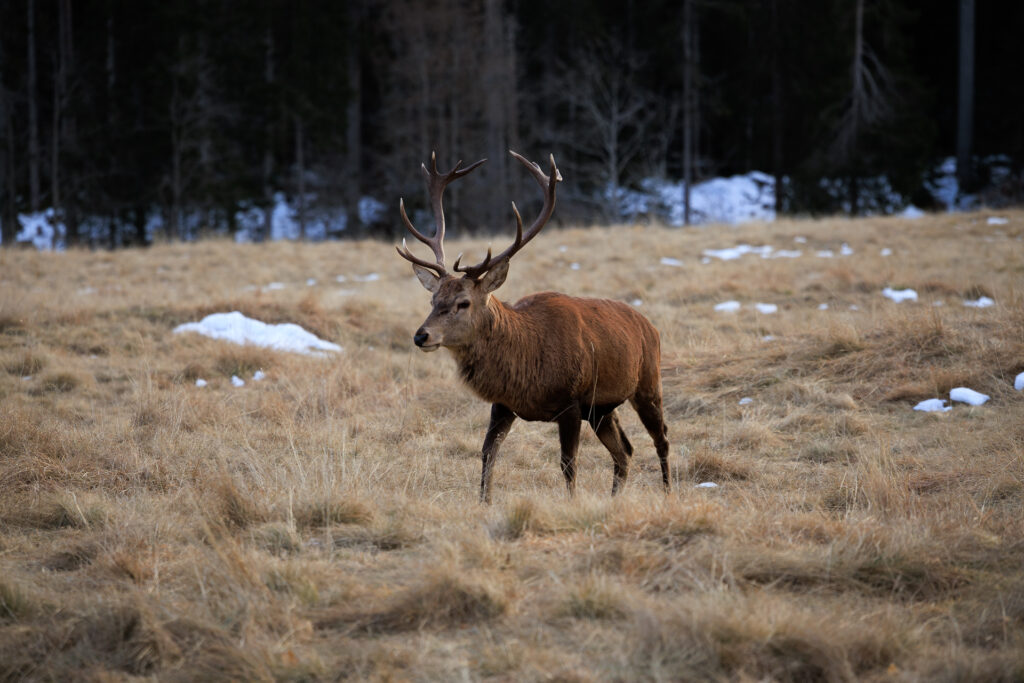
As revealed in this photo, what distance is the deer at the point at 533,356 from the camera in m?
6.00

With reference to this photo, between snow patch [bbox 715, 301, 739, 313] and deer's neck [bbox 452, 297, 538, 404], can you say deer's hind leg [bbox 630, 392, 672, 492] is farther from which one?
snow patch [bbox 715, 301, 739, 313]

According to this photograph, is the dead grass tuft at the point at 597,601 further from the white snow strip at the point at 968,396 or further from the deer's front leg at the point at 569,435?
the white snow strip at the point at 968,396

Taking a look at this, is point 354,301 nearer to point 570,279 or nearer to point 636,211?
point 570,279

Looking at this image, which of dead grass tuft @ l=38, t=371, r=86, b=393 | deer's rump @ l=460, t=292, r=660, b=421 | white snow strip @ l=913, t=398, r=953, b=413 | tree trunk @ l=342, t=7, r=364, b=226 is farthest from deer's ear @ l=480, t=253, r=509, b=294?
tree trunk @ l=342, t=7, r=364, b=226

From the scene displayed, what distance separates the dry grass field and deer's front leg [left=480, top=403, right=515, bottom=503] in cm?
15

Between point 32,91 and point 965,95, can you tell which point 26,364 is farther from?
point 965,95

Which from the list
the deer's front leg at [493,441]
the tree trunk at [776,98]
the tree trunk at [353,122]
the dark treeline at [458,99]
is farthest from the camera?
the tree trunk at [353,122]

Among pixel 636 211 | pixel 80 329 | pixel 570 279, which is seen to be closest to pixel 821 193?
pixel 636 211

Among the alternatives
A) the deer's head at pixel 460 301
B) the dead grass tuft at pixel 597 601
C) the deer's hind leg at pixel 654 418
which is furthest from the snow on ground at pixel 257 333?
the dead grass tuft at pixel 597 601

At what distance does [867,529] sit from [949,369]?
4650mm

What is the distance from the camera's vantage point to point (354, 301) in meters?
12.9

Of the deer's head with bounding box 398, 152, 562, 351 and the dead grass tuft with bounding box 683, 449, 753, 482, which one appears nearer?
the deer's head with bounding box 398, 152, 562, 351

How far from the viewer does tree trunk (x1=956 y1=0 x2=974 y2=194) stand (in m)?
28.3

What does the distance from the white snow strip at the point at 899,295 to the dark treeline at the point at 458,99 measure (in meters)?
15.2
